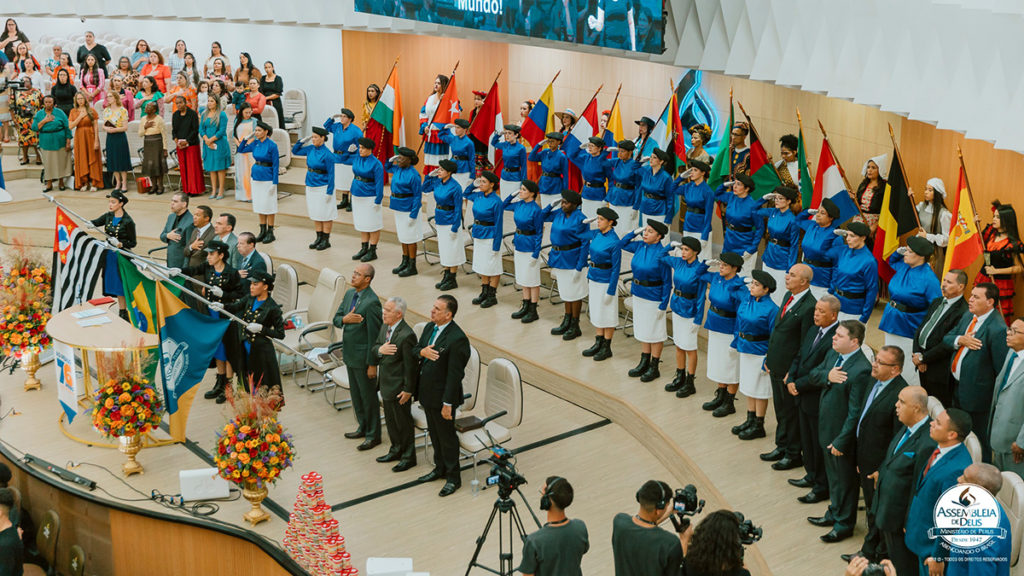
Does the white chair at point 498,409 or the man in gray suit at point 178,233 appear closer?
the white chair at point 498,409

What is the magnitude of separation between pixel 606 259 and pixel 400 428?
2741 millimetres

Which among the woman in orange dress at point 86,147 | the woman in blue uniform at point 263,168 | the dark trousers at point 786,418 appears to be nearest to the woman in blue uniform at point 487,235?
the woman in blue uniform at point 263,168

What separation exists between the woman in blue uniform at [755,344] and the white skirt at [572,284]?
97.7 inches

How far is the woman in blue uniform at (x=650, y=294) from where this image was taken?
9.96 meters

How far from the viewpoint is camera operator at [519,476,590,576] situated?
18.5 feet

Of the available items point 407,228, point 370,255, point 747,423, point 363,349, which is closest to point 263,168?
point 370,255

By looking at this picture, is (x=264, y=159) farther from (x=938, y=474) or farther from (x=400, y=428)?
(x=938, y=474)

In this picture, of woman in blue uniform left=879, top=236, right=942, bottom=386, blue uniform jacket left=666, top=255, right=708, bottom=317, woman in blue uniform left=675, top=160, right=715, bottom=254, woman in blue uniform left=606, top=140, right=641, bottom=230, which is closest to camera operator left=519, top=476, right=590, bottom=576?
woman in blue uniform left=879, top=236, right=942, bottom=386

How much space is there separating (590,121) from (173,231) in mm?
5069

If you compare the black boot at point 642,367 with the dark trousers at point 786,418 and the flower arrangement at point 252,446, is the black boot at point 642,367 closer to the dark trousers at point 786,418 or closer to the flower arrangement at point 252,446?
the dark trousers at point 786,418

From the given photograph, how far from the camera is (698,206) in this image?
11234 mm

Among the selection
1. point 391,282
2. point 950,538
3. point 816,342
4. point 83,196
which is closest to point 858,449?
point 816,342

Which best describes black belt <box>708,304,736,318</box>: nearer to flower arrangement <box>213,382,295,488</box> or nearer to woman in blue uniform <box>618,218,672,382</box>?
woman in blue uniform <box>618,218,672,382</box>

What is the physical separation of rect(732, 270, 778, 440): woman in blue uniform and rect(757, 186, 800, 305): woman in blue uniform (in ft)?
5.22
